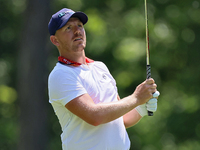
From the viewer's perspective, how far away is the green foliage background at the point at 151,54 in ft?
37.5

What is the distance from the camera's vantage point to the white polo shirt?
2975 mm

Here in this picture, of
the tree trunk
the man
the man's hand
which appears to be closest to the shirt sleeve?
the man

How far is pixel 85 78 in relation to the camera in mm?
3070

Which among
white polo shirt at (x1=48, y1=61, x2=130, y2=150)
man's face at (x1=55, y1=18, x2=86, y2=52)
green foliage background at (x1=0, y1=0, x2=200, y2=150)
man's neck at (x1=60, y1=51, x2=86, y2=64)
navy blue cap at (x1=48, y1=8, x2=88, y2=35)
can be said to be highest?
navy blue cap at (x1=48, y1=8, x2=88, y2=35)

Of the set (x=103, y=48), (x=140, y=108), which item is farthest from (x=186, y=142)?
(x=140, y=108)

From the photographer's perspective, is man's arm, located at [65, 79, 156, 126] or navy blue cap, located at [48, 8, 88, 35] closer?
man's arm, located at [65, 79, 156, 126]

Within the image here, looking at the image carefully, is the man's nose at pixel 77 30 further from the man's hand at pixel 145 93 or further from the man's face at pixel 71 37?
the man's hand at pixel 145 93

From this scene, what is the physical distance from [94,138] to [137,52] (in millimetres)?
8210

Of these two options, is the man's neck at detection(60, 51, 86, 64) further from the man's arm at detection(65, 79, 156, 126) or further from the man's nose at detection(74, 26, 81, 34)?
the man's arm at detection(65, 79, 156, 126)

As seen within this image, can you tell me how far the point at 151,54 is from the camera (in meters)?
11.6

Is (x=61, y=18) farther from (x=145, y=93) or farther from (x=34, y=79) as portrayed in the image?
(x=34, y=79)

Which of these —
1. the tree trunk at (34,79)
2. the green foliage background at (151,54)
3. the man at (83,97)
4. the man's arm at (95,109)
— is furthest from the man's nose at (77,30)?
the green foliage background at (151,54)

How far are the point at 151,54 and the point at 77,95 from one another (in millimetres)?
8926

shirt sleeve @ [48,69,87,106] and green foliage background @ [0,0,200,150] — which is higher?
shirt sleeve @ [48,69,87,106]
